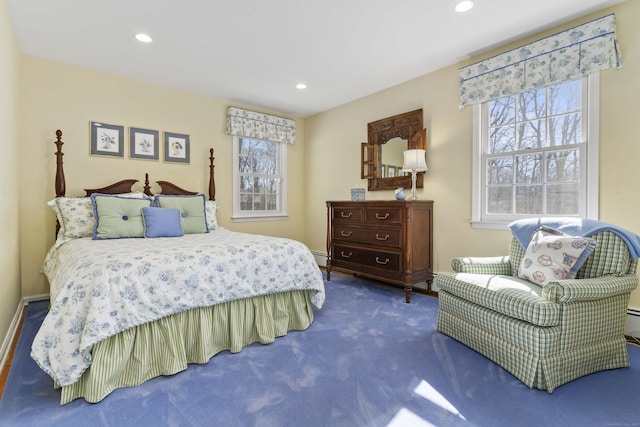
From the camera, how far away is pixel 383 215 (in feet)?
11.2

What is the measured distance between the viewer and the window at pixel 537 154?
251cm

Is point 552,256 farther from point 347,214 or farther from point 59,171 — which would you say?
point 59,171

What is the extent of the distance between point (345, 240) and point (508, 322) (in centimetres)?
220

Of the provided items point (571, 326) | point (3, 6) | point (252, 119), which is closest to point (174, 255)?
point (3, 6)

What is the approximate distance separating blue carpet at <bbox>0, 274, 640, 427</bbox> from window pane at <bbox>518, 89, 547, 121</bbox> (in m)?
1.93

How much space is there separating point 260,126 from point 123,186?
6.47ft

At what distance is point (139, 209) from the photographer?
3.03 meters

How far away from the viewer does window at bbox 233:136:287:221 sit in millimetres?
4531

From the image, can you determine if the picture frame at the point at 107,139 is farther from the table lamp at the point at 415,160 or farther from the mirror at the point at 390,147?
the table lamp at the point at 415,160

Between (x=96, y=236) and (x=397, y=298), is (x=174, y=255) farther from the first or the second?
(x=397, y=298)

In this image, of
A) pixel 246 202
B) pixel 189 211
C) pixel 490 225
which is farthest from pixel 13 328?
pixel 490 225

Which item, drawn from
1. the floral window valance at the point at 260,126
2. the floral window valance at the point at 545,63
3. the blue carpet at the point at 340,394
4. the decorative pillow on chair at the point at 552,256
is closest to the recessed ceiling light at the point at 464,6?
the floral window valance at the point at 545,63

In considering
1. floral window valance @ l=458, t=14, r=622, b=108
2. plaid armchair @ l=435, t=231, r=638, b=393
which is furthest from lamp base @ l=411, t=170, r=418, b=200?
plaid armchair @ l=435, t=231, r=638, b=393

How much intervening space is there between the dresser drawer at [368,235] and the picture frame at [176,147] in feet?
7.00
